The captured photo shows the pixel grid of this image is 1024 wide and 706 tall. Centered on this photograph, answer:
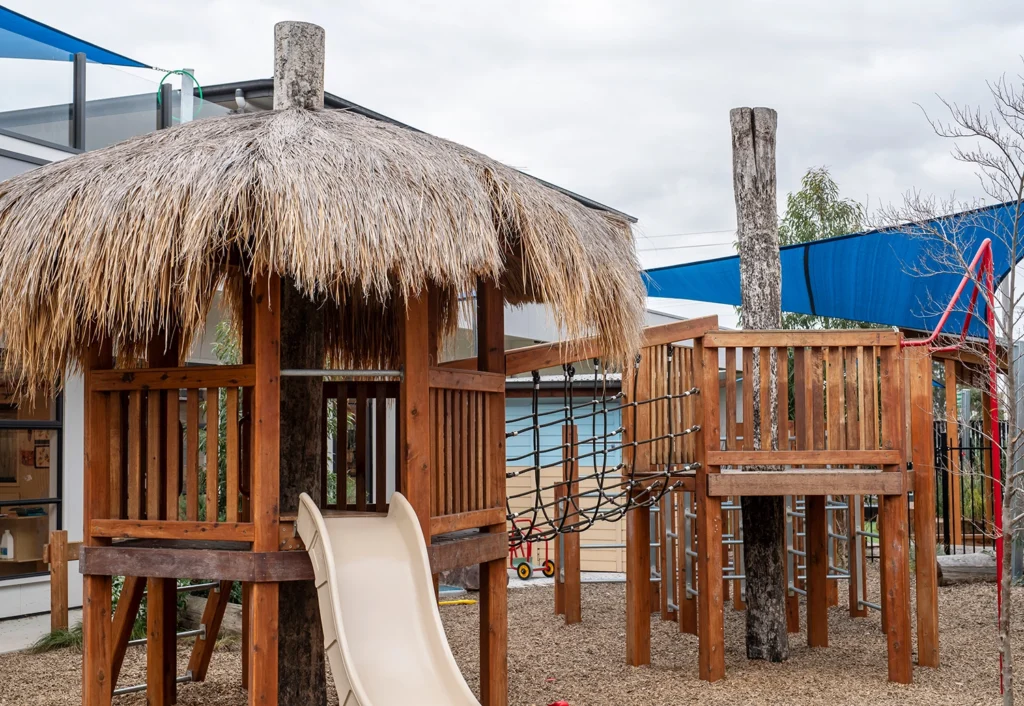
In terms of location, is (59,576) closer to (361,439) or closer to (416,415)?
(361,439)

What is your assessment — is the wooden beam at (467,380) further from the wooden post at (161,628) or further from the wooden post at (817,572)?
the wooden post at (817,572)

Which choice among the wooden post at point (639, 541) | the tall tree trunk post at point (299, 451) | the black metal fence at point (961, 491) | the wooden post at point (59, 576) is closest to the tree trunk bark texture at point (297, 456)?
the tall tree trunk post at point (299, 451)

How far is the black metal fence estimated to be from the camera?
12.0 m

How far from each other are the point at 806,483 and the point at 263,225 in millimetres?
3962

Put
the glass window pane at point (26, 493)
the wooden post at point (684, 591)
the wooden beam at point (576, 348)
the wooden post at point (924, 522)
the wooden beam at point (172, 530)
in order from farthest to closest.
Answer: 1. the glass window pane at point (26, 493)
2. the wooden post at point (684, 591)
3. the wooden post at point (924, 522)
4. the wooden beam at point (576, 348)
5. the wooden beam at point (172, 530)

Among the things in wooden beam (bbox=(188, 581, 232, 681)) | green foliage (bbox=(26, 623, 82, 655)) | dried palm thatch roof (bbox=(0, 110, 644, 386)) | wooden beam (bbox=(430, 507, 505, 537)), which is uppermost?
dried palm thatch roof (bbox=(0, 110, 644, 386))

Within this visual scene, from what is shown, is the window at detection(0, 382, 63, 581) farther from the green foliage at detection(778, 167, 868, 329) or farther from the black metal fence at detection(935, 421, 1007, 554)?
the green foliage at detection(778, 167, 868, 329)

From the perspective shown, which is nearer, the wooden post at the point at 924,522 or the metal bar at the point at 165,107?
the wooden post at the point at 924,522

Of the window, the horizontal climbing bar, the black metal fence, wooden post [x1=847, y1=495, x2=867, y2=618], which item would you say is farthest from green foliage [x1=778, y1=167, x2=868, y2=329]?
the window

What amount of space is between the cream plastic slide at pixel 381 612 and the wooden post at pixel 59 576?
3131 mm

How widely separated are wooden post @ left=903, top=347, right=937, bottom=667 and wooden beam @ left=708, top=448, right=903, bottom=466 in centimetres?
57

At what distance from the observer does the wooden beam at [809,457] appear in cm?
671

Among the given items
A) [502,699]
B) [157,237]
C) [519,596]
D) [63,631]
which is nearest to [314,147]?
[157,237]

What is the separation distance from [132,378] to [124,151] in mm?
1126
